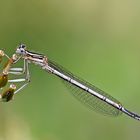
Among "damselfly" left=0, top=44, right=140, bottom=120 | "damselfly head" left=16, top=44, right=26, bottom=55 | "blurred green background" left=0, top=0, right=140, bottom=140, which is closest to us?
"damselfly head" left=16, top=44, right=26, bottom=55

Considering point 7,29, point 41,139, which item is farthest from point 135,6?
point 41,139

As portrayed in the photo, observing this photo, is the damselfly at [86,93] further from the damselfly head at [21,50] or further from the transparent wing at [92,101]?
the damselfly head at [21,50]

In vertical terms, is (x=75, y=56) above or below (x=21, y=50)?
above

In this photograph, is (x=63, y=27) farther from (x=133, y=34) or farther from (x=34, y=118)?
(x=34, y=118)

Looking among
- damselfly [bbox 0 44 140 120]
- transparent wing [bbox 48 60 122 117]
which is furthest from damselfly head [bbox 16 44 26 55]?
transparent wing [bbox 48 60 122 117]

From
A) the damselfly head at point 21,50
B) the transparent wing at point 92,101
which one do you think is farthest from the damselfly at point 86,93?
the damselfly head at point 21,50

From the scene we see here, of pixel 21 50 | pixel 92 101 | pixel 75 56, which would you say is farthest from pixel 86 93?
pixel 75 56

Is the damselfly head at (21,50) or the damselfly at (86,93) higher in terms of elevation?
the damselfly at (86,93)

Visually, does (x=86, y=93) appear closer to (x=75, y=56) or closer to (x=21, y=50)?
(x=21, y=50)

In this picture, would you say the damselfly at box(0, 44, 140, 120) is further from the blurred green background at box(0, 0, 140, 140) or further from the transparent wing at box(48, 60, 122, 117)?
the blurred green background at box(0, 0, 140, 140)
